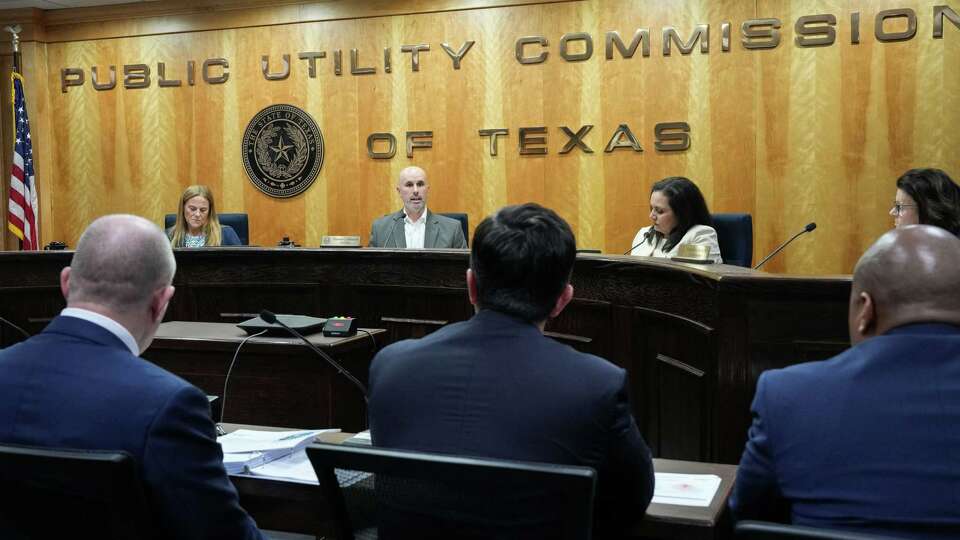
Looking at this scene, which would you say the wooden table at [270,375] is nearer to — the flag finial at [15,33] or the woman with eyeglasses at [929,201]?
the woman with eyeglasses at [929,201]

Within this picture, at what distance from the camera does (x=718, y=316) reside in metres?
3.04

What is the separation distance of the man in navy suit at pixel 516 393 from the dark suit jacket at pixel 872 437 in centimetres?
24

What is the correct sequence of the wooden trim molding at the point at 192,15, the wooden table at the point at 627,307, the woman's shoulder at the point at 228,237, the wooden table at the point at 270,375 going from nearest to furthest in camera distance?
1. the wooden table at the point at 627,307
2. the wooden table at the point at 270,375
3. the woman's shoulder at the point at 228,237
4. the wooden trim molding at the point at 192,15

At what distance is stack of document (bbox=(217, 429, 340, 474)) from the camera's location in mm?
1973

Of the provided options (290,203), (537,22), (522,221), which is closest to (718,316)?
(522,221)

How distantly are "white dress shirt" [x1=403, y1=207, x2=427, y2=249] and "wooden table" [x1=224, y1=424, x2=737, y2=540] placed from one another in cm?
343

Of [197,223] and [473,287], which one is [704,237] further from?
[473,287]

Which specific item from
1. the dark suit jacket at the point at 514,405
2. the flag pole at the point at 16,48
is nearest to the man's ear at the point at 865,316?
the dark suit jacket at the point at 514,405

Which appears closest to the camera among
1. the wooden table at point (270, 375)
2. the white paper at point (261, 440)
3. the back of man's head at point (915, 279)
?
the back of man's head at point (915, 279)

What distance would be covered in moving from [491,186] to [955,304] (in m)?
5.46

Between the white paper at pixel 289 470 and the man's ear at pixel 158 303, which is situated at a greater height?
the man's ear at pixel 158 303

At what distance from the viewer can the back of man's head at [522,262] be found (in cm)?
170

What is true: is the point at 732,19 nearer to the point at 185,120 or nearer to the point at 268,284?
the point at 268,284

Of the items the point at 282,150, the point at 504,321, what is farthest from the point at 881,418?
the point at 282,150
